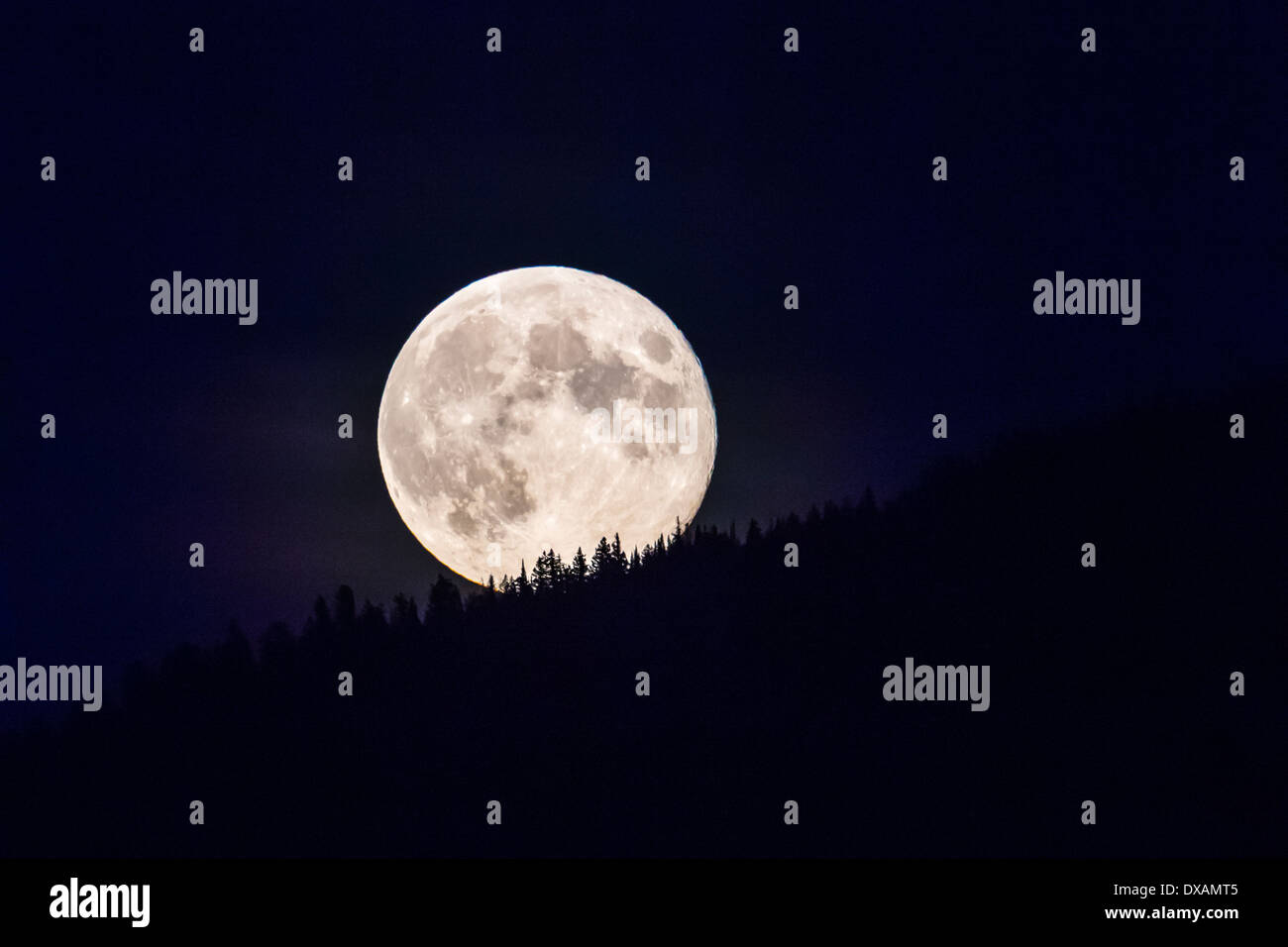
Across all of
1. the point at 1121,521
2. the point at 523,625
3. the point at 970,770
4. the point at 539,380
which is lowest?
the point at 970,770

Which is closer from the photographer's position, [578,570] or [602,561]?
[578,570]

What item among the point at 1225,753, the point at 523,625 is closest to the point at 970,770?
the point at 1225,753

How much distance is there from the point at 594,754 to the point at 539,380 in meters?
5.96

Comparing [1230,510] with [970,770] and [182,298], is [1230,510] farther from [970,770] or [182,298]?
[182,298]

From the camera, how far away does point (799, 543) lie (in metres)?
24.4
